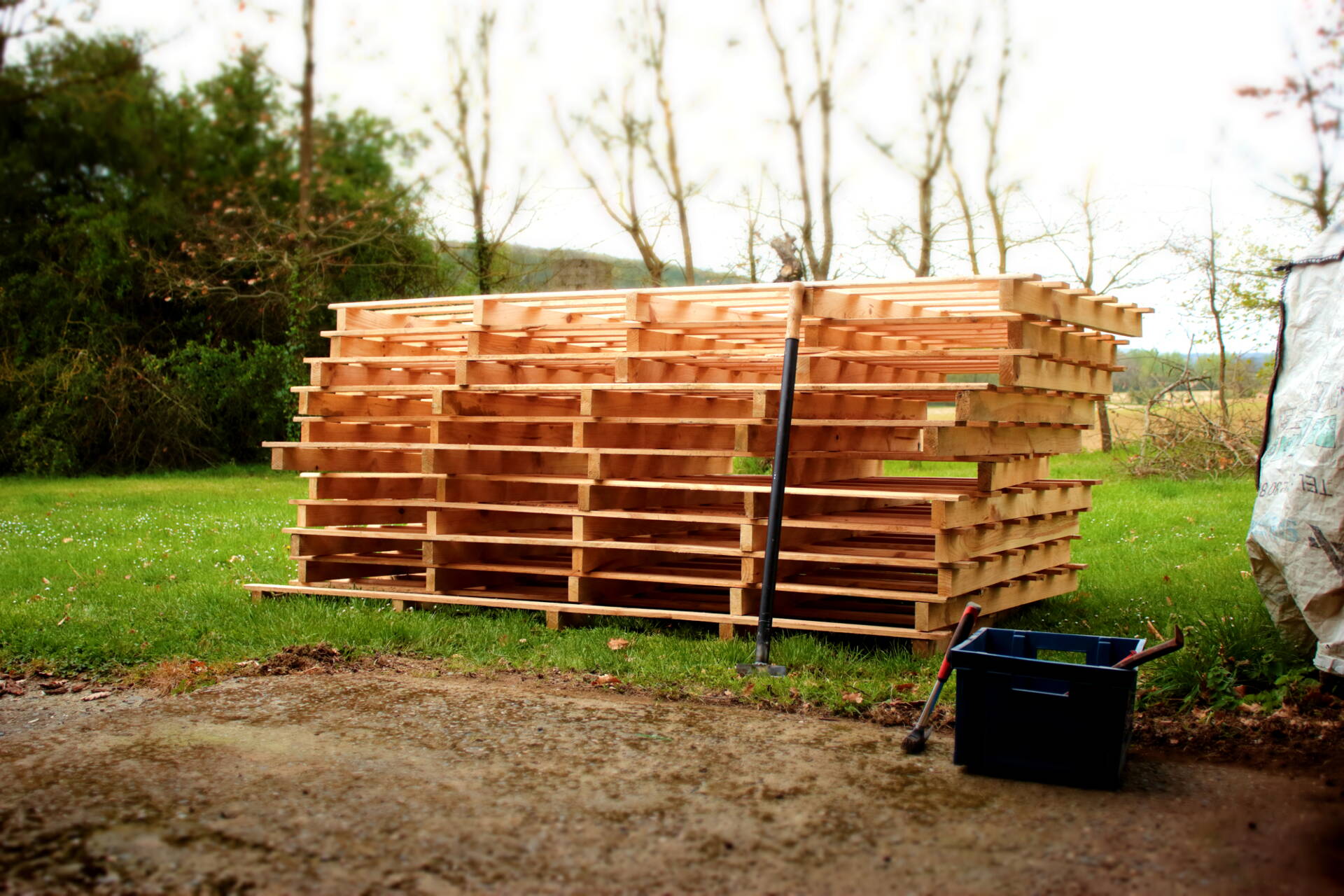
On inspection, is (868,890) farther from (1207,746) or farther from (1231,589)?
A: (1231,589)

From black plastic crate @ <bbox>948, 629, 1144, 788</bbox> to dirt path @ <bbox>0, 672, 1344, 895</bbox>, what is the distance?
0.42 ft

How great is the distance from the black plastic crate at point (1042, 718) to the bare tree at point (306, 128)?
51.3 feet

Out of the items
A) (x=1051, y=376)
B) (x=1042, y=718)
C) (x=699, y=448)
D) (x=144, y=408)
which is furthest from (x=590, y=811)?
(x=144, y=408)

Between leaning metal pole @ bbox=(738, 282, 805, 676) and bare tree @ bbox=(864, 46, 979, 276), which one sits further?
bare tree @ bbox=(864, 46, 979, 276)

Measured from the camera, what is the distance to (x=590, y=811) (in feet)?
14.5

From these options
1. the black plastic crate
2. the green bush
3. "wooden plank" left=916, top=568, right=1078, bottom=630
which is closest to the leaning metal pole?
"wooden plank" left=916, top=568, right=1078, bottom=630

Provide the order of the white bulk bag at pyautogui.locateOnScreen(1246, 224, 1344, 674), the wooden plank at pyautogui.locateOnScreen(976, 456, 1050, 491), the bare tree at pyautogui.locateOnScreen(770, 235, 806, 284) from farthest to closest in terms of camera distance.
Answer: the bare tree at pyautogui.locateOnScreen(770, 235, 806, 284), the wooden plank at pyautogui.locateOnScreen(976, 456, 1050, 491), the white bulk bag at pyautogui.locateOnScreen(1246, 224, 1344, 674)

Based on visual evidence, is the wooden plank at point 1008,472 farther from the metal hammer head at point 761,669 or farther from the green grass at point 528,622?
the metal hammer head at point 761,669

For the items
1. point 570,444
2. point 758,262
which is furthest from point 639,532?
point 758,262

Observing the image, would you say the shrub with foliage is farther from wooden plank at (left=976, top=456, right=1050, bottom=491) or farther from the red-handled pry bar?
the red-handled pry bar

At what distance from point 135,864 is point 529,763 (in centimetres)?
161

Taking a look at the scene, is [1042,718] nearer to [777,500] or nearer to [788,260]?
[777,500]

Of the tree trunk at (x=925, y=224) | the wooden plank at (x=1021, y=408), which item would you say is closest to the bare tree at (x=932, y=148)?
the tree trunk at (x=925, y=224)

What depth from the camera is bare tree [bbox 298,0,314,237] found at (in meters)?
17.7
